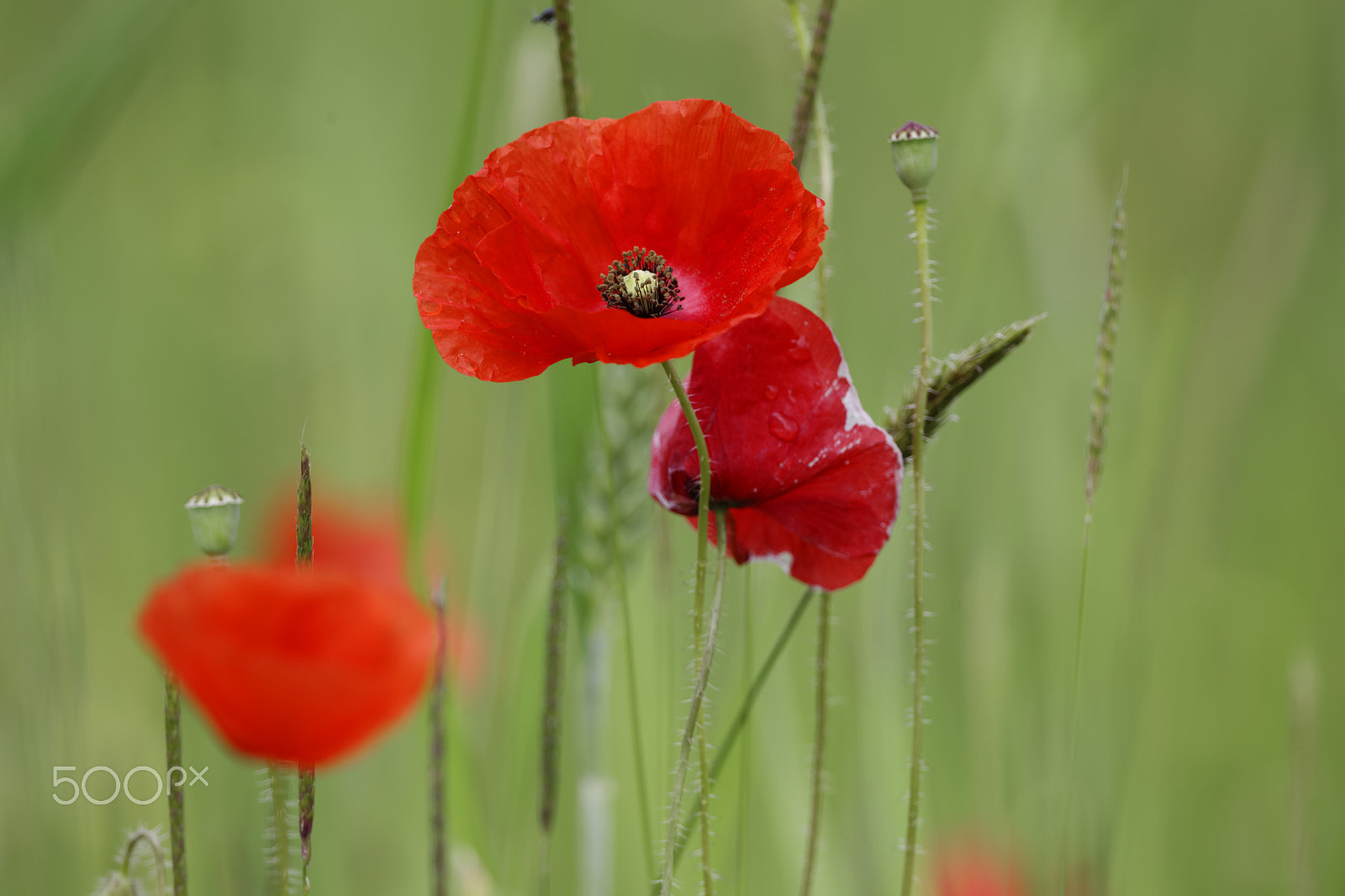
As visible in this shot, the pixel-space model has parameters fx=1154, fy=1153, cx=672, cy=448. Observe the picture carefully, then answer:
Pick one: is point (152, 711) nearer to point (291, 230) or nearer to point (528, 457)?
point (528, 457)

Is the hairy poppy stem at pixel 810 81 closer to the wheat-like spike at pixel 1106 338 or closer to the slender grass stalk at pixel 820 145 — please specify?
the slender grass stalk at pixel 820 145

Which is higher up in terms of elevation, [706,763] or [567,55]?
[567,55]

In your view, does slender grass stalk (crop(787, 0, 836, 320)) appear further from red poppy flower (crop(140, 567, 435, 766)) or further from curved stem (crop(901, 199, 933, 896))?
red poppy flower (crop(140, 567, 435, 766))

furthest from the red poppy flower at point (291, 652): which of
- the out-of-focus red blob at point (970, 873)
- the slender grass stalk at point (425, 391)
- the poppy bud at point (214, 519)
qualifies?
the out-of-focus red blob at point (970, 873)

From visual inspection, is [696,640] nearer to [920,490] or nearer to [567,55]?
[920,490]

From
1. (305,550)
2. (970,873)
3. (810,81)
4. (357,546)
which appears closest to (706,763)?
(305,550)

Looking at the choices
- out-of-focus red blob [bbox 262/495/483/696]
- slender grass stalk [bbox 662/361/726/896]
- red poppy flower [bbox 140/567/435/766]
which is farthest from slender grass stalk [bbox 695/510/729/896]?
out-of-focus red blob [bbox 262/495/483/696]

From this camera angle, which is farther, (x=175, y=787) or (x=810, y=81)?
(x=810, y=81)
